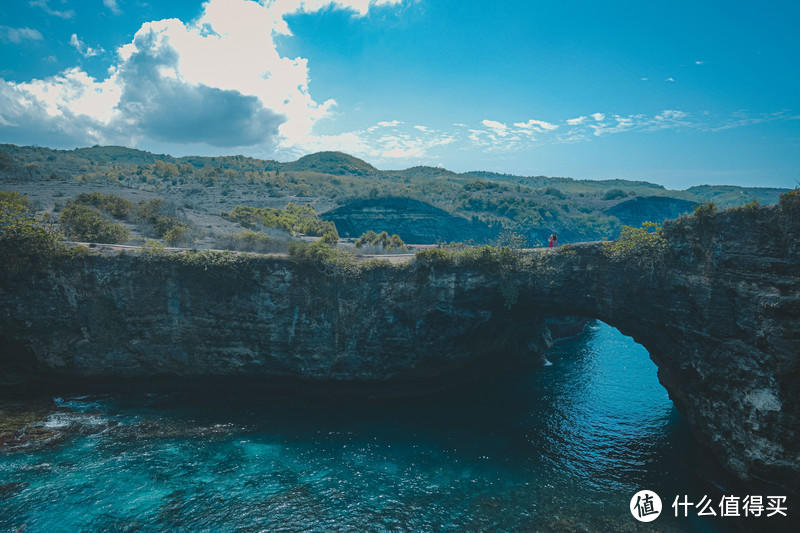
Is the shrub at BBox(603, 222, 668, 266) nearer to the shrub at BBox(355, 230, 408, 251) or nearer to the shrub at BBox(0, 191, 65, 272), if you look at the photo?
the shrub at BBox(355, 230, 408, 251)

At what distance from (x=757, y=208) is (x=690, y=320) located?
656 cm

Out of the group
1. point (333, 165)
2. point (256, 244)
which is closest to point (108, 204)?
point (256, 244)

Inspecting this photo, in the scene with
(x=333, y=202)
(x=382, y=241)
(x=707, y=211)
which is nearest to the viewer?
(x=707, y=211)

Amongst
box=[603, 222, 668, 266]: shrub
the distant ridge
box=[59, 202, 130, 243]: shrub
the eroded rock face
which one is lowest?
the eroded rock face

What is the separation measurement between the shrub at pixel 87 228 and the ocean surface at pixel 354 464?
14.0 meters

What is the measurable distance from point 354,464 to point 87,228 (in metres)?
31.1

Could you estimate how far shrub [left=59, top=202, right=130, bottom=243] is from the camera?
107 feet

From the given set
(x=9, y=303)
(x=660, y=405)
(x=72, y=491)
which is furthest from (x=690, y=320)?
(x=9, y=303)

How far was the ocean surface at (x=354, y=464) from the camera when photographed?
1734cm

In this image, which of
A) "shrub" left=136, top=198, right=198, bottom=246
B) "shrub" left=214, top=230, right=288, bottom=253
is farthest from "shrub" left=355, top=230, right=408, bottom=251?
"shrub" left=136, top=198, right=198, bottom=246

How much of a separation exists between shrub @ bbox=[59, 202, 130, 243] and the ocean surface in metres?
14.0

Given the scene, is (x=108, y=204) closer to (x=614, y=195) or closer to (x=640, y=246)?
(x=640, y=246)

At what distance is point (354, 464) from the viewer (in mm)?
21250

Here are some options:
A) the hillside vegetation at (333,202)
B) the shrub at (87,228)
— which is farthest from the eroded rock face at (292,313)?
the hillside vegetation at (333,202)
